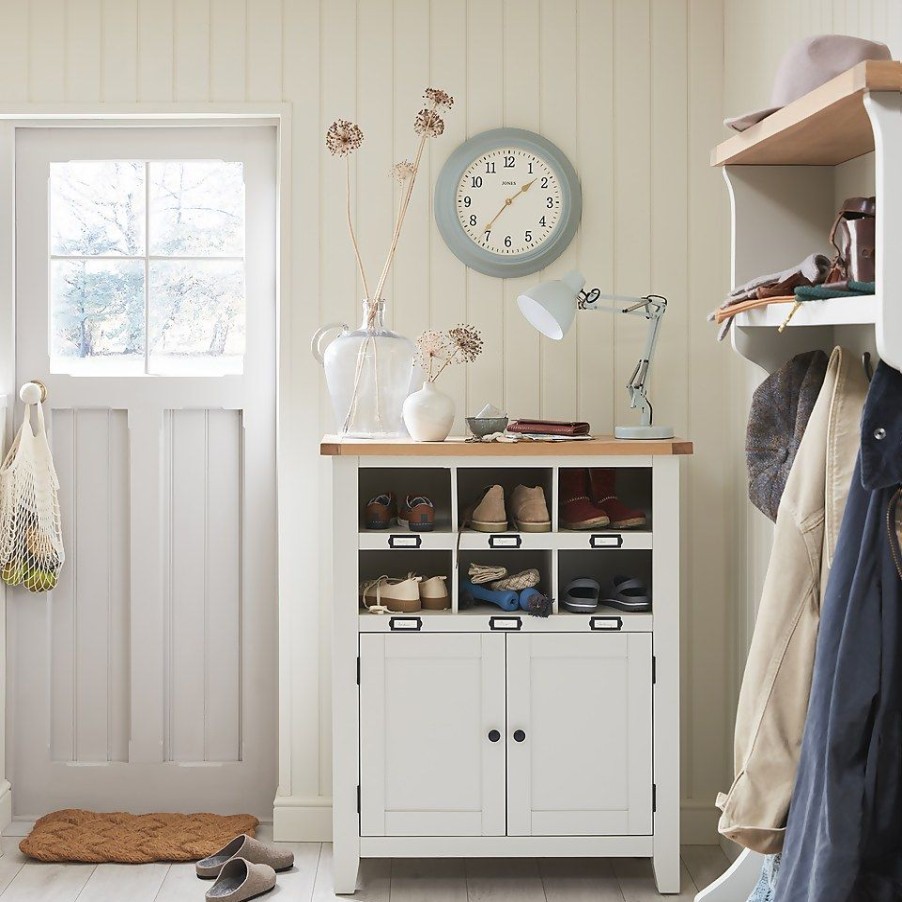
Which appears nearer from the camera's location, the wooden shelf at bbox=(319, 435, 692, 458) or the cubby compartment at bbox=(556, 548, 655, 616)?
the wooden shelf at bbox=(319, 435, 692, 458)

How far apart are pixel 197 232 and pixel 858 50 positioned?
1.94 m

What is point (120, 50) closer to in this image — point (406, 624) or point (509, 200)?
point (509, 200)

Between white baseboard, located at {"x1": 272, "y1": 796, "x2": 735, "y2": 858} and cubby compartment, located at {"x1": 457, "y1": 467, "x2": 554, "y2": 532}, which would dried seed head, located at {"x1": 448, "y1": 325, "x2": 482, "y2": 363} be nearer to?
cubby compartment, located at {"x1": 457, "y1": 467, "x2": 554, "y2": 532}

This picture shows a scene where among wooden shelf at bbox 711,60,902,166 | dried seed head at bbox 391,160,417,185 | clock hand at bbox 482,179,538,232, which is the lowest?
wooden shelf at bbox 711,60,902,166

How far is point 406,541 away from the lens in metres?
2.46

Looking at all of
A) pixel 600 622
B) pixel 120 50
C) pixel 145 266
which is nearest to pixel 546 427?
pixel 600 622

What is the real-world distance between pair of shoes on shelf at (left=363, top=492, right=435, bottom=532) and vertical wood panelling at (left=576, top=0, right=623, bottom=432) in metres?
0.57

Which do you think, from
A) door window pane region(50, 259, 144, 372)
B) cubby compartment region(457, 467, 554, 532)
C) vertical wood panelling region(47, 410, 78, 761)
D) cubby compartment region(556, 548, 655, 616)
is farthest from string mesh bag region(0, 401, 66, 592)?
cubby compartment region(556, 548, 655, 616)

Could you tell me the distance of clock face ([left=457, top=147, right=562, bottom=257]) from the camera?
2.81 metres

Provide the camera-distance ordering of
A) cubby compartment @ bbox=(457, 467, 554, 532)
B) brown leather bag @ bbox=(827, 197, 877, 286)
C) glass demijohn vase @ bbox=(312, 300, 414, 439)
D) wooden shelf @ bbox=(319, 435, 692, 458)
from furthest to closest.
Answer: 1. cubby compartment @ bbox=(457, 467, 554, 532)
2. glass demijohn vase @ bbox=(312, 300, 414, 439)
3. wooden shelf @ bbox=(319, 435, 692, 458)
4. brown leather bag @ bbox=(827, 197, 877, 286)

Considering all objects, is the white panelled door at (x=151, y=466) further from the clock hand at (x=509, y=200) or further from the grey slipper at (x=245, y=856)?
the clock hand at (x=509, y=200)

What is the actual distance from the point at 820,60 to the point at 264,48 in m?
1.71

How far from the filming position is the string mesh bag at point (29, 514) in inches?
112

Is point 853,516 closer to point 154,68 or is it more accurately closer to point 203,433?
point 203,433
